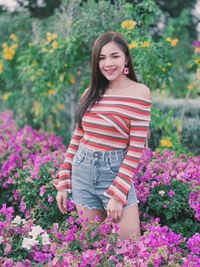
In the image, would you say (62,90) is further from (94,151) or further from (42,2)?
(42,2)

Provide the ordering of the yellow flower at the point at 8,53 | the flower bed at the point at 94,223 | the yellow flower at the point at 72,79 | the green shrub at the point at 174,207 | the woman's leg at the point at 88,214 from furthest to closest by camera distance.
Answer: the yellow flower at the point at 8,53 → the yellow flower at the point at 72,79 → the green shrub at the point at 174,207 → the woman's leg at the point at 88,214 → the flower bed at the point at 94,223

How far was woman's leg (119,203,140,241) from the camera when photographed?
2.36m

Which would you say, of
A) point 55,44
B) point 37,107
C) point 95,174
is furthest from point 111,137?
point 37,107

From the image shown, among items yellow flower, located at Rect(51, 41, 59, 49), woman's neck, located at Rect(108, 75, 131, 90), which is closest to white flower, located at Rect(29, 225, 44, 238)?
woman's neck, located at Rect(108, 75, 131, 90)

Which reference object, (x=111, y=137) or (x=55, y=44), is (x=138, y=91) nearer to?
(x=111, y=137)

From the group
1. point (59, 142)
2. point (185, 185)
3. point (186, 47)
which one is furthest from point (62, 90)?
point (186, 47)

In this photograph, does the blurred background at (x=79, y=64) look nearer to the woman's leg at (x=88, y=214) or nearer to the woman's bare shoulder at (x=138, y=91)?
the woman's bare shoulder at (x=138, y=91)

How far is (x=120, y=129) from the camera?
2.30 meters

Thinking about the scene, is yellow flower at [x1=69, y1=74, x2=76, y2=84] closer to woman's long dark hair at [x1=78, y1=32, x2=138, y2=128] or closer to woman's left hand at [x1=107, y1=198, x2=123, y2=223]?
woman's long dark hair at [x1=78, y1=32, x2=138, y2=128]

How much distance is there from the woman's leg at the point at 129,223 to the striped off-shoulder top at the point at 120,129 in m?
0.14

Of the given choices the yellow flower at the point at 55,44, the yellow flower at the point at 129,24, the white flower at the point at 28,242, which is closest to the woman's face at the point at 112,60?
the white flower at the point at 28,242

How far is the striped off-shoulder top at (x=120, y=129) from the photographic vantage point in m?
2.23

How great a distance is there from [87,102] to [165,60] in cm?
228

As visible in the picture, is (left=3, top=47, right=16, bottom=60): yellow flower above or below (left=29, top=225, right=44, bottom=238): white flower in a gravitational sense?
above
